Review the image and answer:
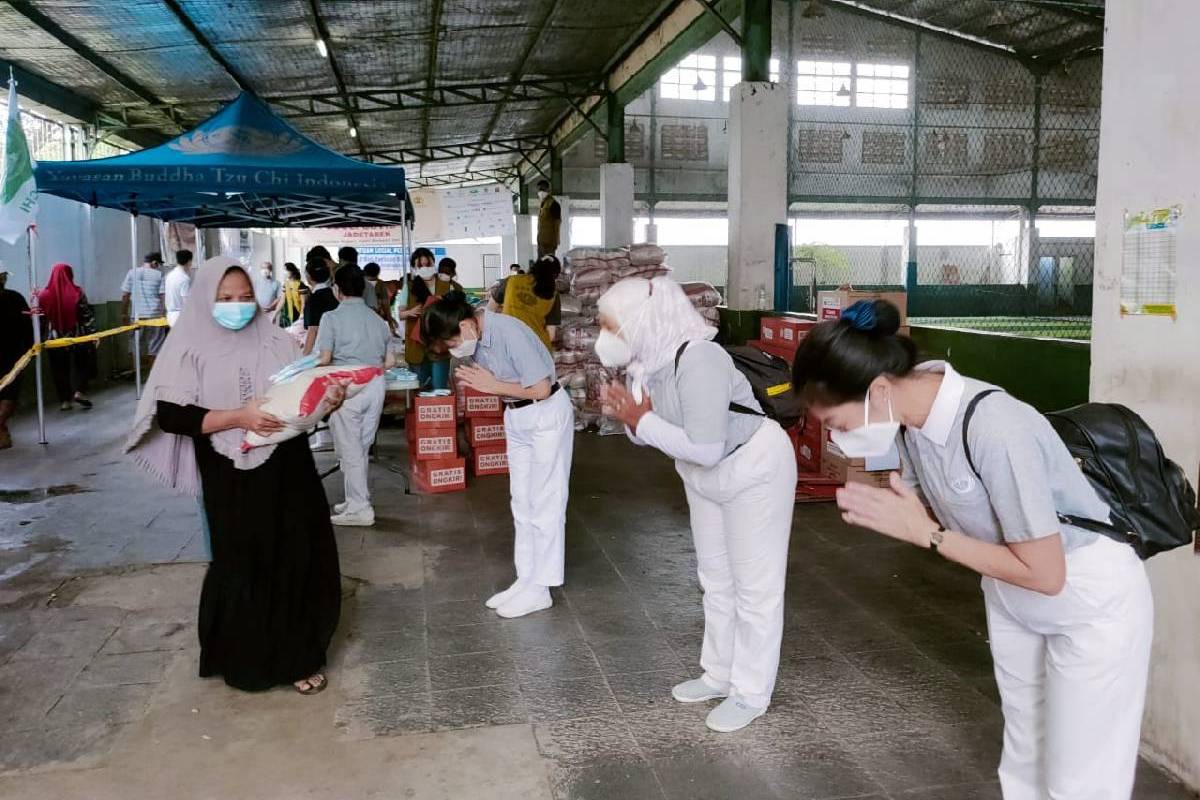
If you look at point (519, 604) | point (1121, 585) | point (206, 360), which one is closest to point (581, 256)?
point (519, 604)

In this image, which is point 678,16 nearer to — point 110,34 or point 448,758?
point 110,34

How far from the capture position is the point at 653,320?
2830 millimetres

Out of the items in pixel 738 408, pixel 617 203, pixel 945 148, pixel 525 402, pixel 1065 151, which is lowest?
pixel 525 402

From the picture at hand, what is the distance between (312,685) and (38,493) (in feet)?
13.7

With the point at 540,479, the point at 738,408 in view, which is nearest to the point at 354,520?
the point at 540,479

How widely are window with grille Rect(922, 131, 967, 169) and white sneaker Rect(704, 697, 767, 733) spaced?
16.9 m

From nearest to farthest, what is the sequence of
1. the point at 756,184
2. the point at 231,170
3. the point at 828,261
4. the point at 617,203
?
the point at 231,170, the point at 756,184, the point at 617,203, the point at 828,261

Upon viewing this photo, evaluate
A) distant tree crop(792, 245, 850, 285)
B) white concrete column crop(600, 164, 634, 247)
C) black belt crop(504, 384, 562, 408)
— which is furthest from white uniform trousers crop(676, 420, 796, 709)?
distant tree crop(792, 245, 850, 285)

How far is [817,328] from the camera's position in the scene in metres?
1.90

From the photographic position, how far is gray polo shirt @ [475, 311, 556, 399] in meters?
4.00

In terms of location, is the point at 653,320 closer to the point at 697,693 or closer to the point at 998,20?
the point at 697,693

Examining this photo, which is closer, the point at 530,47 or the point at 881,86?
the point at 530,47

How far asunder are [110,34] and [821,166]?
12.9m

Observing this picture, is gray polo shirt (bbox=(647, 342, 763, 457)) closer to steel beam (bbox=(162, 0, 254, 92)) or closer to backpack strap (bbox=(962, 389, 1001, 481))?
backpack strap (bbox=(962, 389, 1001, 481))
